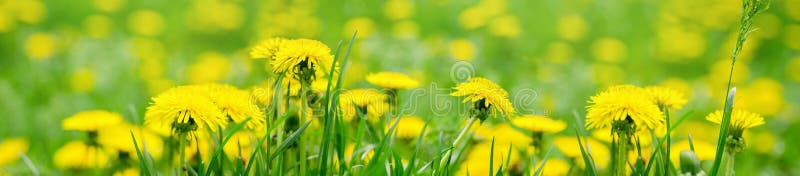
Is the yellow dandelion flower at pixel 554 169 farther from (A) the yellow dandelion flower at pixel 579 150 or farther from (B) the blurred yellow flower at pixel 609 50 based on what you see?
(B) the blurred yellow flower at pixel 609 50

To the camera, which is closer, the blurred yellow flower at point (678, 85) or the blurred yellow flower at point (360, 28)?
the blurred yellow flower at point (678, 85)

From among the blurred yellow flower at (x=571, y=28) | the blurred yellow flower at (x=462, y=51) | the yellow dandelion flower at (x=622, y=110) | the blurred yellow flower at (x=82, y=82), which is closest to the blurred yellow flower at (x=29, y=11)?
the blurred yellow flower at (x=82, y=82)

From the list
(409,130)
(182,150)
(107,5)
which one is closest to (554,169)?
(409,130)

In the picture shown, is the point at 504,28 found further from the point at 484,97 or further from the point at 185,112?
the point at 185,112

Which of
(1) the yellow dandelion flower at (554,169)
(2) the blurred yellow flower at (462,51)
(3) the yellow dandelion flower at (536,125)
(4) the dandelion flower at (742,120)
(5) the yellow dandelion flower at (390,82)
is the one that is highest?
(2) the blurred yellow flower at (462,51)

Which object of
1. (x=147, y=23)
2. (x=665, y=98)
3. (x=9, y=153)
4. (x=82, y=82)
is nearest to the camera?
(x=665, y=98)

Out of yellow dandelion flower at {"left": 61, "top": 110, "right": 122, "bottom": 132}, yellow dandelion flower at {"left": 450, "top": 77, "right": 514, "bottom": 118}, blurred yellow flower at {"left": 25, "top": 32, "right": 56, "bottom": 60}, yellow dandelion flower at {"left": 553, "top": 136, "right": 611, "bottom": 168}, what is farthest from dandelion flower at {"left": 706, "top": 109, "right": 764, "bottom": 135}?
blurred yellow flower at {"left": 25, "top": 32, "right": 56, "bottom": 60}

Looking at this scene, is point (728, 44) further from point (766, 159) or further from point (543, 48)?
point (766, 159)

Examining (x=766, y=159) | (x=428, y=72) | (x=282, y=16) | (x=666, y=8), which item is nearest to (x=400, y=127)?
Answer: (x=766, y=159)
